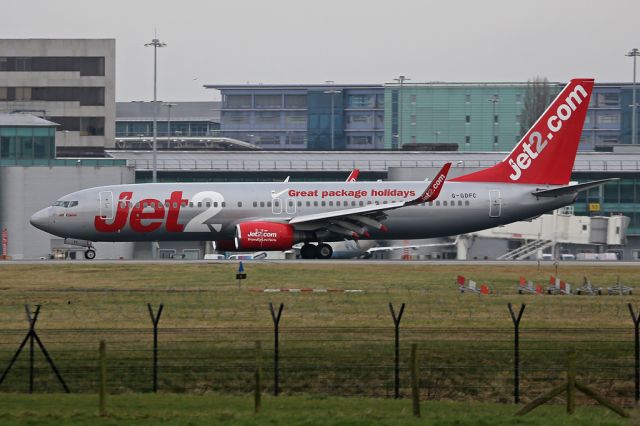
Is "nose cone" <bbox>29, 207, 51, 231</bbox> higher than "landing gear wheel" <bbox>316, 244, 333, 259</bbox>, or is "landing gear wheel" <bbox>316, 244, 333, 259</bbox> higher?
"nose cone" <bbox>29, 207, 51, 231</bbox>

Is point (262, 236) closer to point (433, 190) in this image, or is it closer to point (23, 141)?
point (433, 190)

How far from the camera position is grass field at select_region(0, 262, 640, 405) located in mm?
26375

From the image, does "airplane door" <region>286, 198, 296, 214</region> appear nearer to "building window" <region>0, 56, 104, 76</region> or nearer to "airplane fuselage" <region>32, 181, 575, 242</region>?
"airplane fuselage" <region>32, 181, 575, 242</region>

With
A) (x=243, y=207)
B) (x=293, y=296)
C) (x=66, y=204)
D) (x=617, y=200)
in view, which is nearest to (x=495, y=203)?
(x=243, y=207)

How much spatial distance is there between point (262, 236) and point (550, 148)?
53.7 ft

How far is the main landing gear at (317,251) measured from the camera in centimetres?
6156

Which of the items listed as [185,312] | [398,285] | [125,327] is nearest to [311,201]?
[398,285]

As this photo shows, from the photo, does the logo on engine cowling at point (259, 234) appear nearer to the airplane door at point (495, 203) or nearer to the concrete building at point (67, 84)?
the airplane door at point (495, 203)

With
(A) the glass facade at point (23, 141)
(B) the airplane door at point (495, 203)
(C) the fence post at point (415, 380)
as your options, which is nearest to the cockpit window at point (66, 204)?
(B) the airplane door at point (495, 203)

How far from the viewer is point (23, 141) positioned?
8306 cm

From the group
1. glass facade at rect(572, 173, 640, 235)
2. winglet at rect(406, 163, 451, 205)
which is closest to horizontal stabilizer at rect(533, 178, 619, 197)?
winglet at rect(406, 163, 451, 205)

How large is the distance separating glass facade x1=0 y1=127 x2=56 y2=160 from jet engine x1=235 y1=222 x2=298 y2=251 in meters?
28.7

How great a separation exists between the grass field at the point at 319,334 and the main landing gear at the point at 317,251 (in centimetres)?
1208

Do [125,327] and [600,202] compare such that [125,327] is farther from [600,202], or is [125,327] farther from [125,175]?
[600,202]
